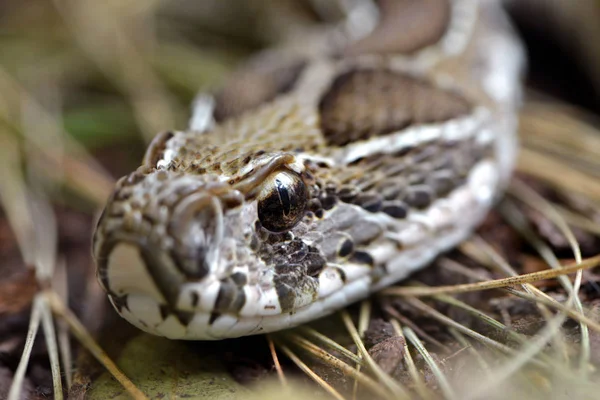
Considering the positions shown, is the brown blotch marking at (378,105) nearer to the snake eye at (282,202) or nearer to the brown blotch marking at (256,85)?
the brown blotch marking at (256,85)

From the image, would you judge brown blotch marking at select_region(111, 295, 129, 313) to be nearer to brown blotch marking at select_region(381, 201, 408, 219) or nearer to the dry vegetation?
the dry vegetation

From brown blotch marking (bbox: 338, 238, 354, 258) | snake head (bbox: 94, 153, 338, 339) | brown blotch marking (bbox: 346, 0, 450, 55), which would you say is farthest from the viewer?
brown blotch marking (bbox: 346, 0, 450, 55)

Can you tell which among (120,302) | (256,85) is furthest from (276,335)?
(256,85)

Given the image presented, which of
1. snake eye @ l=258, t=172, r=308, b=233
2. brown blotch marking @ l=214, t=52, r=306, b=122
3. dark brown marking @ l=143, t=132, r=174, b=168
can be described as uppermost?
dark brown marking @ l=143, t=132, r=174, b=168

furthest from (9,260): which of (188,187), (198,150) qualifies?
(188,187)

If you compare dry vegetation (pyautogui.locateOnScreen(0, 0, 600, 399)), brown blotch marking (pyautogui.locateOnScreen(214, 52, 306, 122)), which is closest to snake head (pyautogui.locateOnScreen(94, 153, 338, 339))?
dry vegetation (pyautogui.locateOnScreen(0, 0, 600, 399))

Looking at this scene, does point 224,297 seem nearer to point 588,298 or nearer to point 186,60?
point 588,298

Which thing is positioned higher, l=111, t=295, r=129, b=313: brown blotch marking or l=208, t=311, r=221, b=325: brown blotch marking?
l=111, t=295, r=129, b=313: brown blotch marking

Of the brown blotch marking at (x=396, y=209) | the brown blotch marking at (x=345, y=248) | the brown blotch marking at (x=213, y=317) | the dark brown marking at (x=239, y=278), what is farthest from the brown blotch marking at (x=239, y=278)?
the brown blotch marking at (x=396, y=209)
